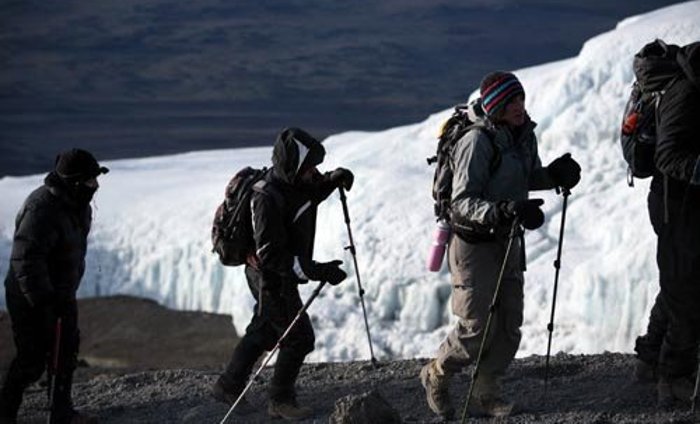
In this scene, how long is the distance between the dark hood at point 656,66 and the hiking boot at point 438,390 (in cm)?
174

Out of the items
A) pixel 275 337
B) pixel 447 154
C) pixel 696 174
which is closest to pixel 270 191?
pixel 275 337

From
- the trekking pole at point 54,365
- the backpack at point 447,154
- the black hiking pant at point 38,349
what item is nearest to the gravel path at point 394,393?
the black hiking pant at point 38,349

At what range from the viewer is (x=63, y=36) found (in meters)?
86.8

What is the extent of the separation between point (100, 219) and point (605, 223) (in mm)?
9683

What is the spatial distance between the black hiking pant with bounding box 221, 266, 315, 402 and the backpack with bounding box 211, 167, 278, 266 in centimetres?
17

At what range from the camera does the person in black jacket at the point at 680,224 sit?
6973mm

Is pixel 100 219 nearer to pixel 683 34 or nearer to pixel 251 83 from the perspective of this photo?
pixel 683 34

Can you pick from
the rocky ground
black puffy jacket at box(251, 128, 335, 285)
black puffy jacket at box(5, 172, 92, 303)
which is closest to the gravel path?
the rocky ground

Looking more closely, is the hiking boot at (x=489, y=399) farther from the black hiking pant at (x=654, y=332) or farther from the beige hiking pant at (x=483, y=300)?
the black hiking pant at (x=654, y=332)

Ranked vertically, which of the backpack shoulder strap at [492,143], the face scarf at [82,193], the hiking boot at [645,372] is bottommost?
the hiking boot at [645,372]

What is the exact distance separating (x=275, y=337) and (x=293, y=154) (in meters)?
1.07

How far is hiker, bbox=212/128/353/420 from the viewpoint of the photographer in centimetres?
780

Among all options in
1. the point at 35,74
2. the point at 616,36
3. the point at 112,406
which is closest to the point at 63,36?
the point at 35,74

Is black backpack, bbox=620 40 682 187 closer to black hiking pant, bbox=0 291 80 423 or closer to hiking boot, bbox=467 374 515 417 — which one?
hiking boot, bbox=467 374 515 417
